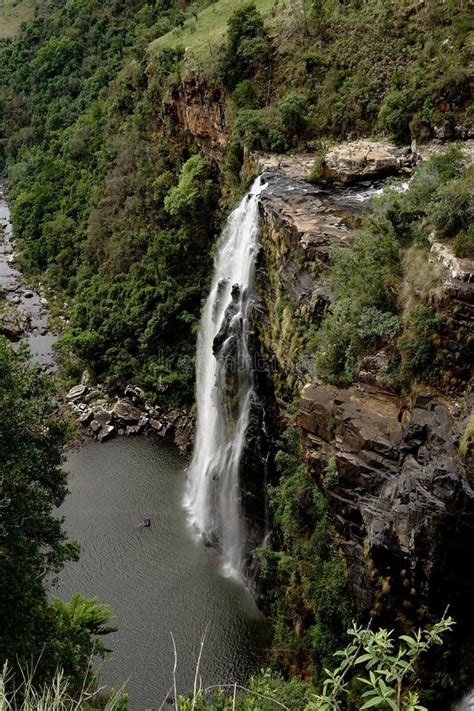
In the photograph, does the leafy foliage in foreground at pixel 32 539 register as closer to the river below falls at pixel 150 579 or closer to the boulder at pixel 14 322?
the river below falls at pixel 150 579

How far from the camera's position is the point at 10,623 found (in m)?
14.3

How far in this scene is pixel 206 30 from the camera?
38.5 meters

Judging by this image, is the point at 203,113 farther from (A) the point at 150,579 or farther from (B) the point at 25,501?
(B) the point at 25,501

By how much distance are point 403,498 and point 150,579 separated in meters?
12.8

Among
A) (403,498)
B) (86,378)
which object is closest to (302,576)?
(403,498)

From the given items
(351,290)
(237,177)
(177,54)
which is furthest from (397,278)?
(177,54)

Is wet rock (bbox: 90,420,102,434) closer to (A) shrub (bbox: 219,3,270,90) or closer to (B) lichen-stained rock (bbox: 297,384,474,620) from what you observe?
(B) lichen-stained rock (bbox: 297,384,474,620)

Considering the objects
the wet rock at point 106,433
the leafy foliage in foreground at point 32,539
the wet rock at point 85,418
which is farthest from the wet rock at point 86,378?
the leafy foliage in foreground at point 32,539

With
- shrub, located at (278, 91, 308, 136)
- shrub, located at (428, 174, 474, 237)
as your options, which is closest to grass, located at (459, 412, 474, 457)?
shrub, located at (428, 174, 474, 237)

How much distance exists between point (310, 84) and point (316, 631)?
23984mm

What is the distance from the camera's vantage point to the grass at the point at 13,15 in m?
85.8

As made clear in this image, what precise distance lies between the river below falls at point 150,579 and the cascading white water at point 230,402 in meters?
0.81

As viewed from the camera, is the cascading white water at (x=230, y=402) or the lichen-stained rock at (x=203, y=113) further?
the lichen-stained rock at (x=203, y=113)

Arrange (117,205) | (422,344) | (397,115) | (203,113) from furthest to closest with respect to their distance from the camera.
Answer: (117,205) → (203,113) → (397,115) → (422,344)
